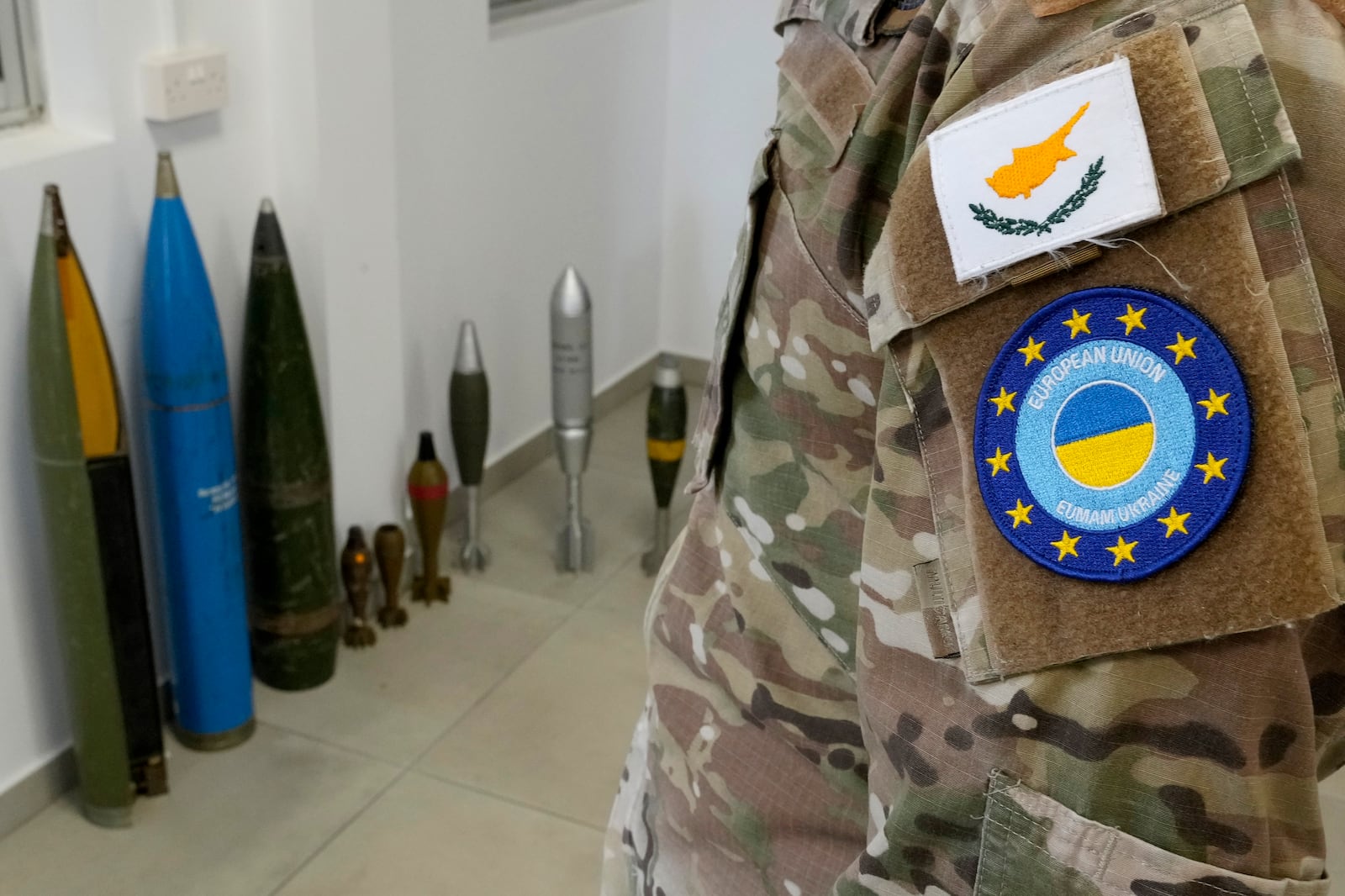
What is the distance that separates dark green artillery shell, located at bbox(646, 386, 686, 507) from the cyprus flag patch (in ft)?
7.50

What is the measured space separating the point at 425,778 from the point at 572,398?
0.93m

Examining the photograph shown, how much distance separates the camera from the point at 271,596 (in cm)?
242

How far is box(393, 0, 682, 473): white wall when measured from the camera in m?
2.87

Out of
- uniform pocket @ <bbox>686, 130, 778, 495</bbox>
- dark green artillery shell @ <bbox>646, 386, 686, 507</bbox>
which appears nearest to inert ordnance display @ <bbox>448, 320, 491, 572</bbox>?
dark green artillery shell @ <bbox>646, 386, 686, 507</bbox>

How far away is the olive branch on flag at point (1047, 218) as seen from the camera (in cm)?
56

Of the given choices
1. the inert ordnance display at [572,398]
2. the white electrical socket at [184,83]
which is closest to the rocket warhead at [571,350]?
the inert ordnance display at [572,398]

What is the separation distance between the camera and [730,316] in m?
0.85

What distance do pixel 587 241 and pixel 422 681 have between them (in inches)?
54.3

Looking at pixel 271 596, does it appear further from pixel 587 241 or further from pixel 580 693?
pixel 587 241

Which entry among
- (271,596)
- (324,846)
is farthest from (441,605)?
(324,846)

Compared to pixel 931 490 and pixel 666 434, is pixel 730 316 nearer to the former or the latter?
pixel 931 490

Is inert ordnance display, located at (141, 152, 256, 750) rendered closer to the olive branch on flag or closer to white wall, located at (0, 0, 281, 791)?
white wall, located at (0, 0, 281, 791)

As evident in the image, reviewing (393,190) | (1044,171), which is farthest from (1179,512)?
(393,190)

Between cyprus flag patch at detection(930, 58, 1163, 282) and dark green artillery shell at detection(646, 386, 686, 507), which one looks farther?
dark green artillery shell at detection(646, 386, 686, 507)
